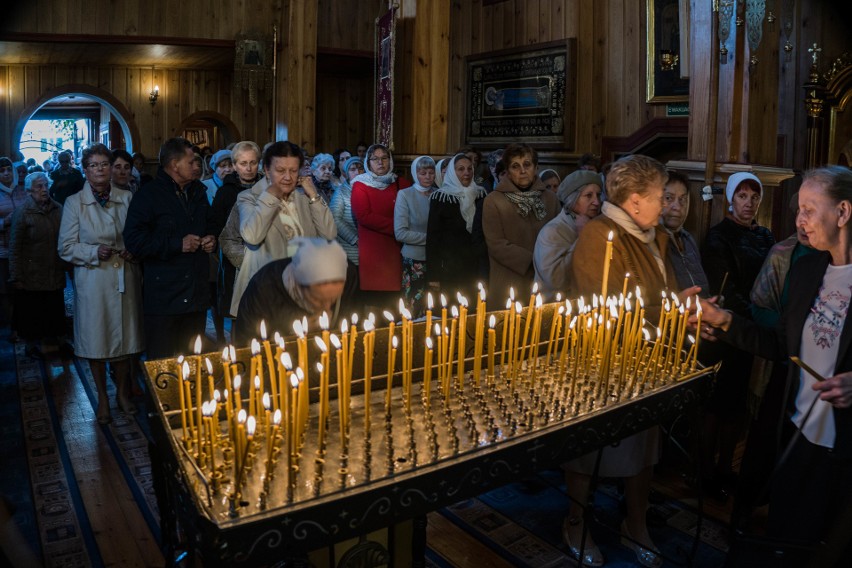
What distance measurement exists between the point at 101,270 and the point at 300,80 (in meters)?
5.02

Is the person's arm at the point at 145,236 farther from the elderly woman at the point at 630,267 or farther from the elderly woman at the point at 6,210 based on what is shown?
the elderly woman at the point at 6,210

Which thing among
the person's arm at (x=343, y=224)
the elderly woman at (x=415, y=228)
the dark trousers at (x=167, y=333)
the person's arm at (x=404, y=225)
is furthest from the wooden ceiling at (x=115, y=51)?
the dark trousers at (x=167, y=333)

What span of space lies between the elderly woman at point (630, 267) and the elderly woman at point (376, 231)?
3089 millimetres

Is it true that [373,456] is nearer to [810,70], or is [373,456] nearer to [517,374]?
[517,374]

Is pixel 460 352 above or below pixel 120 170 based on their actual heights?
below

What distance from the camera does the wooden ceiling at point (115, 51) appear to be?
39.4 feet

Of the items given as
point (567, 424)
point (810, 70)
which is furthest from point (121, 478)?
point (810, 70)

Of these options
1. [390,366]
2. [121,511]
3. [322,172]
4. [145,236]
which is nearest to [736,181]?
[390,366]

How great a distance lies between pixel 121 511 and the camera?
12.5ft

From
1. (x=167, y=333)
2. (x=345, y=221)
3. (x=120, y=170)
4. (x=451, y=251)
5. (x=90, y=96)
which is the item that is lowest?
(x=167, y=333)

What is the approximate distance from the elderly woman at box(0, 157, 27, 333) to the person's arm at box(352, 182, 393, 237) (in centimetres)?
353

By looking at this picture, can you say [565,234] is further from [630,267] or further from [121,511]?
[121,511]

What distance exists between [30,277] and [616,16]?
7049mm

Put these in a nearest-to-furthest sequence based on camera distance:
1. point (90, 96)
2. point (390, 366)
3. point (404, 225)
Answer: point (390, 366), point (404, 225), point (90, 96)
